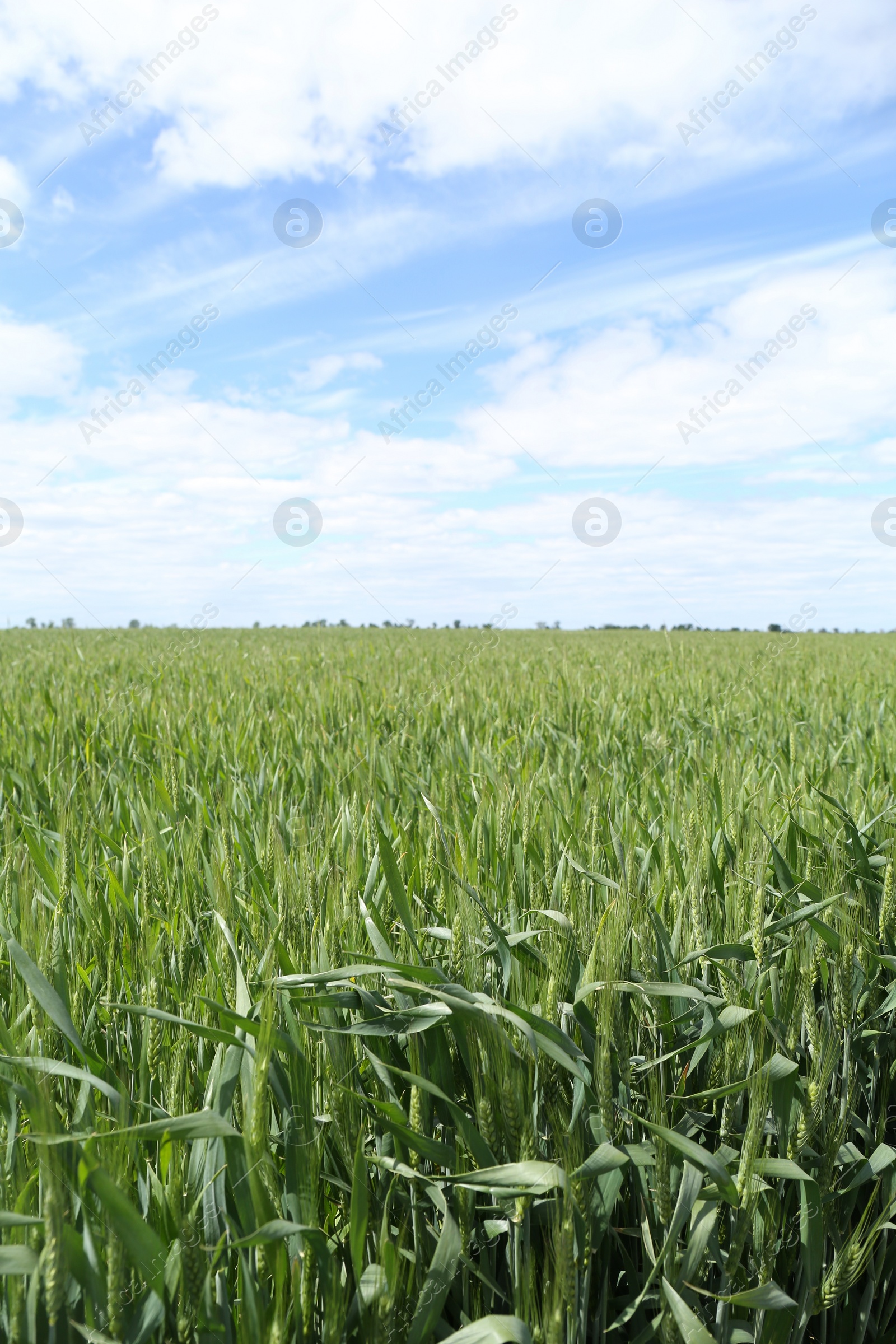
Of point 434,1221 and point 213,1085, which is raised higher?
point 213,1085

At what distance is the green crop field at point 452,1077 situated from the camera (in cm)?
77

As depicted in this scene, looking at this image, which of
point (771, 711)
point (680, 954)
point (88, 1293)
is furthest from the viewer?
point (771, 711)

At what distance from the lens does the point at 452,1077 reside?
3.33ft

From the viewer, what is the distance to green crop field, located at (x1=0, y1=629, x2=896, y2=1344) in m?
0.77

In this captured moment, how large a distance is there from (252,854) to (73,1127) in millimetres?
804

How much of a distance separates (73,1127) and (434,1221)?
422mm

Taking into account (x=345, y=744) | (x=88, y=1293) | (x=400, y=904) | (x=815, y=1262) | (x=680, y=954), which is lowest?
(x=815, y=1262)

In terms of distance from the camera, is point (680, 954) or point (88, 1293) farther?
point (680, 954)

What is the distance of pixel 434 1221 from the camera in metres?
0.94

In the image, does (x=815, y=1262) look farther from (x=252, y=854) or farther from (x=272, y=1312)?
(x=252, y=854)

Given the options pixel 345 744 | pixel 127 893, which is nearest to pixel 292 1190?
pixel 127 893

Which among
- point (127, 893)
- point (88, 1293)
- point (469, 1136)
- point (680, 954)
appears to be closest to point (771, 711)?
point (680, 954)

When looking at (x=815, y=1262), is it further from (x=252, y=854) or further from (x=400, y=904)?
(x=252, y=854)

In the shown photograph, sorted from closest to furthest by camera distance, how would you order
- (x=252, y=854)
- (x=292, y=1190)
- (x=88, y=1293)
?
(x=88, y=1293)
(x=292, y=1190)
(x=252, y=854)
